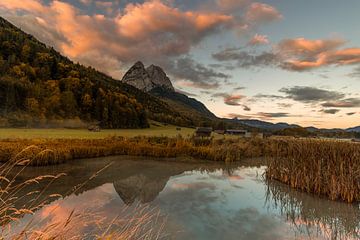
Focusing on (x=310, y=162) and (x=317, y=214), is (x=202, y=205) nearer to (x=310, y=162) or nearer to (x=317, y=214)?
(x=317, y=214)

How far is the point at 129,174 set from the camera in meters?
15.0

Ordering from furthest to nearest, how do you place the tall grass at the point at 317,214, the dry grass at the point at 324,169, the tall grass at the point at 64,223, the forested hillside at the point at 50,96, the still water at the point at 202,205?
the forested hillside at the point at 50,96 < the dry grass at the point at 324,169 < the tall grass at the point at 317,214 < the still water at the point at 202,205 < the tall grass at the point at 64,223

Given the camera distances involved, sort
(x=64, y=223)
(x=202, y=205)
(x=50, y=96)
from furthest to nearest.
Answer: (x=50, y=96)
(x=202, y=205)
(x=64, y=223)

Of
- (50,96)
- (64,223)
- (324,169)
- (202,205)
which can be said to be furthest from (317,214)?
(50,96)

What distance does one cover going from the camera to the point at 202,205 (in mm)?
9508

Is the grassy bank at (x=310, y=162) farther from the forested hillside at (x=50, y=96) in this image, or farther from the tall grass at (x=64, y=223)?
the forested hillside at (x=50, y=96)

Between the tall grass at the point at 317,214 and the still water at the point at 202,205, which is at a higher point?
the tall grass at the point at 317,214

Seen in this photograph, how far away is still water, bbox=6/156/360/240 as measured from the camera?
7.09 m

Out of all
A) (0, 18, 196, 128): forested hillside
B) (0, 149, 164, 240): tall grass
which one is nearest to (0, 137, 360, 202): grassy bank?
(0, 149, 164, 240): tall grass

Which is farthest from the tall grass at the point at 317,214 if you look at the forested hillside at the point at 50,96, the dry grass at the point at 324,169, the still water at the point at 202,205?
the forested hillside at the point at 50,96

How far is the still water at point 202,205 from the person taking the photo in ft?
23.2

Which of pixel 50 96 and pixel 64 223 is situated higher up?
pixel 50 96

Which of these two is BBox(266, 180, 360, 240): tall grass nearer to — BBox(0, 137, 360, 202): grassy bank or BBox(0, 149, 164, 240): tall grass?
BBox(0, 137, 360, 202): grassy bank

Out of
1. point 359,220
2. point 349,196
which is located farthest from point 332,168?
point 359,220
